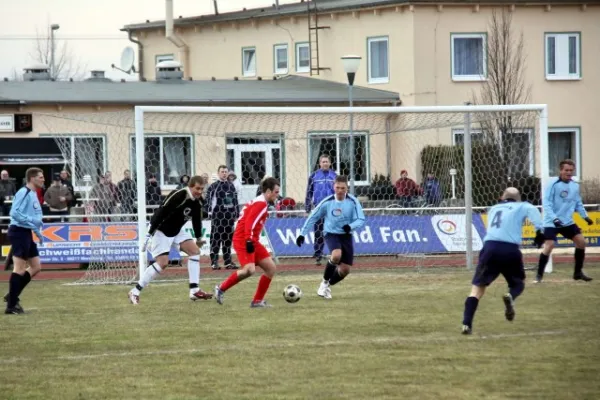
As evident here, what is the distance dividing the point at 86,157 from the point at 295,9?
67.1 ft

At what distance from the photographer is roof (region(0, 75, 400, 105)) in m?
36.7

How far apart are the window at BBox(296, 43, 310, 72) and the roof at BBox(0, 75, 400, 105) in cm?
309

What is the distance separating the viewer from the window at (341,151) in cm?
2766

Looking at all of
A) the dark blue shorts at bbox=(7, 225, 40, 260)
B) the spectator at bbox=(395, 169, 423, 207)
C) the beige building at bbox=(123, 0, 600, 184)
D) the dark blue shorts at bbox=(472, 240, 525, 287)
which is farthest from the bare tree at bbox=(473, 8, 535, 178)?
the dark blue shorts at bbox=(472, 240, 525, 287)

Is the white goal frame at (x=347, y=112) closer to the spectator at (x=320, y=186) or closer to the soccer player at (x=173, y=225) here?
the spectator at (x=320, y=186)

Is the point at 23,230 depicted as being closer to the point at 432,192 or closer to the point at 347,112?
the point at 347,112

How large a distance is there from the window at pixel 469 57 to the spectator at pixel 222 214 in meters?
19.5

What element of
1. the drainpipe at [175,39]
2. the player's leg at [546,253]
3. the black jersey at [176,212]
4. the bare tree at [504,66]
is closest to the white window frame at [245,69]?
the drainpipe at [175,39]

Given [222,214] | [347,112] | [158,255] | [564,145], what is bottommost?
[158,255]

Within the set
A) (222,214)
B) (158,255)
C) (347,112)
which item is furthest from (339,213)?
(222,214)

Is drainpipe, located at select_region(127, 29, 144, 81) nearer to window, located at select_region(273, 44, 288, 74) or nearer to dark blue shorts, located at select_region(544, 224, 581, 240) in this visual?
window, located at select_region(273, 44, 288, 74)

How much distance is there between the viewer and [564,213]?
20172 millimetres

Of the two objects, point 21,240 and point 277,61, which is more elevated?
point 277,61

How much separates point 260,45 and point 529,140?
17.4 meters
